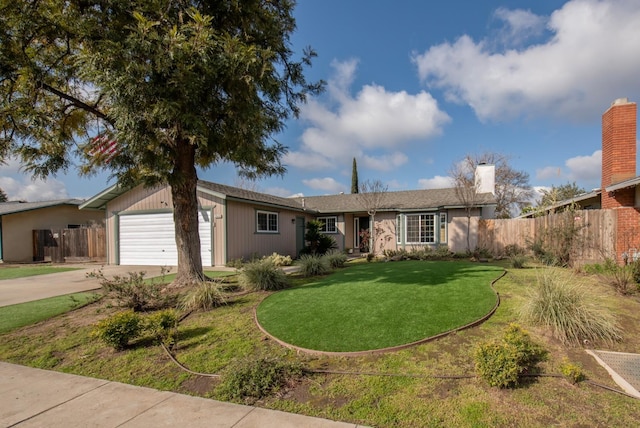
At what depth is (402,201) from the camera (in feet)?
62.8

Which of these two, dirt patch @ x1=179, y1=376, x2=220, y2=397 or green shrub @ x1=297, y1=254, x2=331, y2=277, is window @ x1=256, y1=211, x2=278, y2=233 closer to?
green shrub @ x1=297, y1=254, x2=331, y2=277

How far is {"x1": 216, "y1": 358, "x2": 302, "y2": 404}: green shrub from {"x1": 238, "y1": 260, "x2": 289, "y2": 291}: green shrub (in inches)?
172

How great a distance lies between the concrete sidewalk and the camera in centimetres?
281

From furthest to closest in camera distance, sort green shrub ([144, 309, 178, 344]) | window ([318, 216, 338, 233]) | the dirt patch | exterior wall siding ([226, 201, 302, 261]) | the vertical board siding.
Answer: window ([318, 216, 338, 233]), the vertical board siding, exterior wall siding ([226, 201, 302, 261]), green shrub ([144, 309, 178, 344]), the dirt patch

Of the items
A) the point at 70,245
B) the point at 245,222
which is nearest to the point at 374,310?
the point at 245,222

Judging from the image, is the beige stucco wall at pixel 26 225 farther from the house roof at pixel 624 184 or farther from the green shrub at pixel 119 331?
the house roof at pixel 624 184

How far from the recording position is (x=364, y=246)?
20203 millimetres

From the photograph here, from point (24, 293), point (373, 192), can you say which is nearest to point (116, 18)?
point (24, 293)

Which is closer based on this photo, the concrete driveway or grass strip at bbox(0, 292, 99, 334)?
grass strip at bbox(0, 292, 99, 334)

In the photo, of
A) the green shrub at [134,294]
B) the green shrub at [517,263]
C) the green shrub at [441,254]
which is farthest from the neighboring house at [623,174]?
the green shrub at [134,294]

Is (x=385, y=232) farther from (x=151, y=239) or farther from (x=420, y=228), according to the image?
(x=151, y=239)

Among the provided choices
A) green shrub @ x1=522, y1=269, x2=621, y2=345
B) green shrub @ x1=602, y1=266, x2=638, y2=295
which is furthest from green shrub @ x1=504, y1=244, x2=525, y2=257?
green shrub @ x1=522, y1=269, x2=621, y2=345

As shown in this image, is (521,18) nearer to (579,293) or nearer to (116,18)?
(579,293)

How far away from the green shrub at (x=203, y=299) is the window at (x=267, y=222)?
8.88 m
